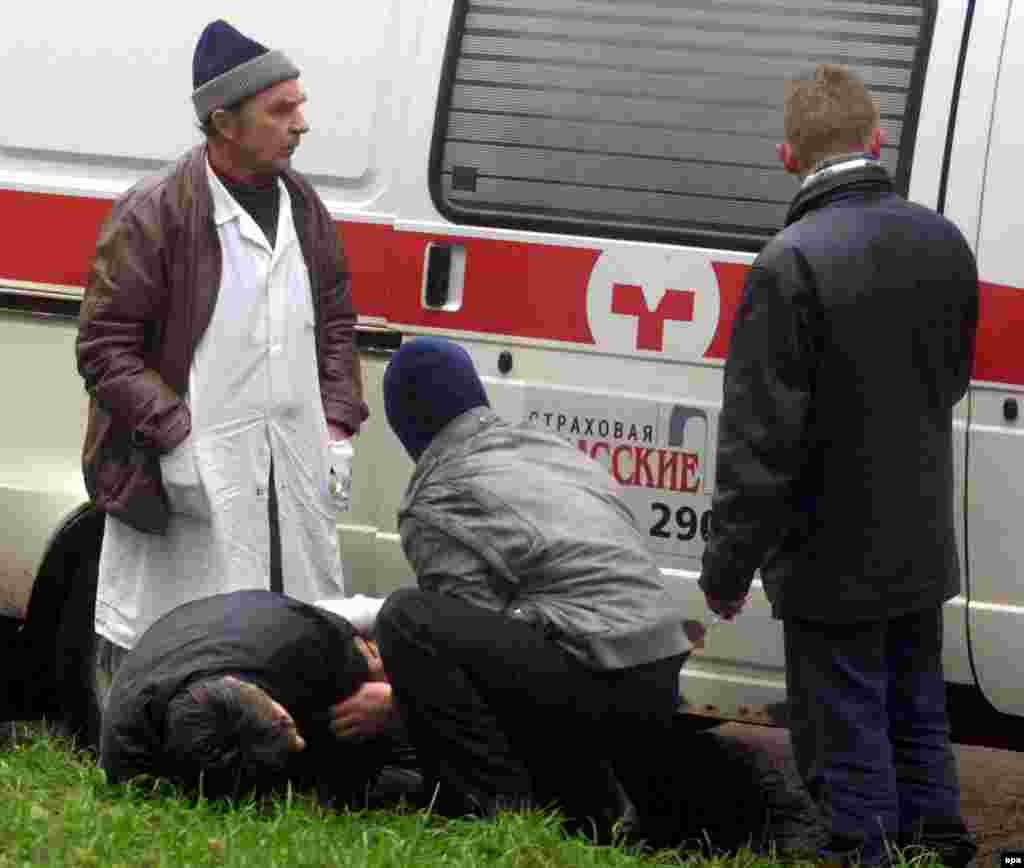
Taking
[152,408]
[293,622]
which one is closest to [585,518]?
[293,622]

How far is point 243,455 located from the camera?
19.2 feet

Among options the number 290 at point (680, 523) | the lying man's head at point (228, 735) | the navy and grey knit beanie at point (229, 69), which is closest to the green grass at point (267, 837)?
the lying man's head at point (228, 735)

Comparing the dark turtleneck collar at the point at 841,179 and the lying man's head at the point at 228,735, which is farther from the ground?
the dark turtleneck collar at the point at 841,179

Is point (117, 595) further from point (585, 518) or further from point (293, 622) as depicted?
point (585, 518)

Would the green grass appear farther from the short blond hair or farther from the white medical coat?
the short blond hair

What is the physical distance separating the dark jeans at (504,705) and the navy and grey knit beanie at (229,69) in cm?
122

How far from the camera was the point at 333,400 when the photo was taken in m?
5.96

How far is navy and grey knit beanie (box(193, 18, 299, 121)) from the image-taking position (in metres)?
5.80

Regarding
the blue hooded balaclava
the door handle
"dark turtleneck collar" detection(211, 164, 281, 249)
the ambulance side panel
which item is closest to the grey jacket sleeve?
the blue hooded balaclava

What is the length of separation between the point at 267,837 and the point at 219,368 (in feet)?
4.15

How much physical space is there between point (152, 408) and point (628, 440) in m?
1.11

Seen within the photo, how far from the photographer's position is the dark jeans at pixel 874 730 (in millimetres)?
5195

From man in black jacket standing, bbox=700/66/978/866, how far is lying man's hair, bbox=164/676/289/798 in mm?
929

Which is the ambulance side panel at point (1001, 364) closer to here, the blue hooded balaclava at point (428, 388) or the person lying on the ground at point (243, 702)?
the blue hooded balaclava at point (428, 388)
